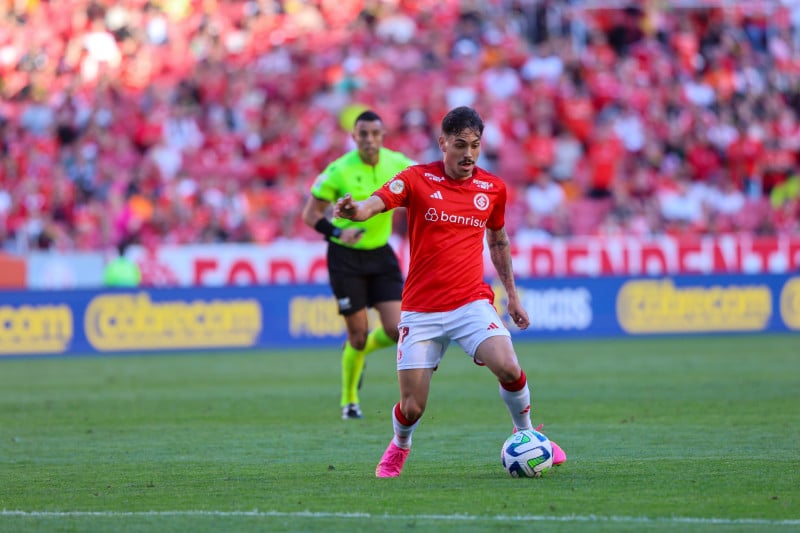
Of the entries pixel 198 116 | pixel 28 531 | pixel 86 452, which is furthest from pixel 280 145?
pixel 28 531

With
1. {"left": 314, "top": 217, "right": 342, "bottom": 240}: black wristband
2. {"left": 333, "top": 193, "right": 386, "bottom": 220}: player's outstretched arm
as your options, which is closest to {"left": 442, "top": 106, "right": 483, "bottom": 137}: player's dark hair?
{"left": 333, "top": 193, "right": 386, "bottom": 220}: player's outstretched arm

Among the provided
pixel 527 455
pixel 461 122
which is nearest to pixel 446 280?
pixel 461 122

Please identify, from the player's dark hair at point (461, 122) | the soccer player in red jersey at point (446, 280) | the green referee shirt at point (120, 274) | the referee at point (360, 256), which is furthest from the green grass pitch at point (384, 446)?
the green referee shirt at point (120, 274)

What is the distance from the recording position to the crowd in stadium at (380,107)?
26625mm

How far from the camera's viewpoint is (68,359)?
72.9ft

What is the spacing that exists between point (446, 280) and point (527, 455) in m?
1.22

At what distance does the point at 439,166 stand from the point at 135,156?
2008cm

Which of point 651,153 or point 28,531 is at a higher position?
point 651,153

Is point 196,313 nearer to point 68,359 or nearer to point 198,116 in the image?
point 68,359

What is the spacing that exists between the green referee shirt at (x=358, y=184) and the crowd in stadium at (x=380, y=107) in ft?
43.0

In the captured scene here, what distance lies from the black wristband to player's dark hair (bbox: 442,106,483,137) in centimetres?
391

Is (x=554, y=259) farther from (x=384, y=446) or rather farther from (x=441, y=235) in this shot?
(x=441, y=235)

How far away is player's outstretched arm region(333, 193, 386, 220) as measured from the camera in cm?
781

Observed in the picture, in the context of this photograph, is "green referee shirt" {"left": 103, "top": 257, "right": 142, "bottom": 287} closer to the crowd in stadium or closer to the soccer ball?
the crowd in stadium
